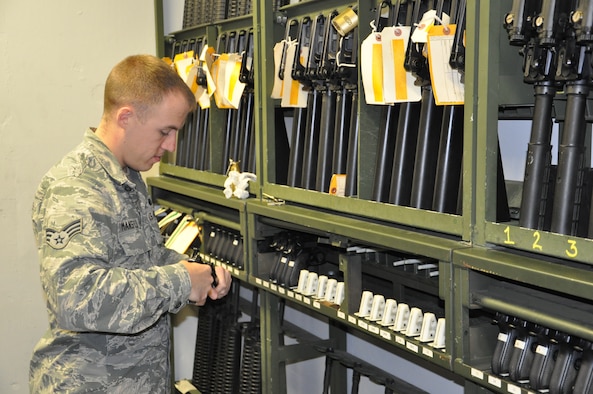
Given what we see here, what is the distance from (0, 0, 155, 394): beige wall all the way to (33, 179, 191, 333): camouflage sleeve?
2245 millimetres

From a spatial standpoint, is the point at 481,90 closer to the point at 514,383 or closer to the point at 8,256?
the point at 514,383

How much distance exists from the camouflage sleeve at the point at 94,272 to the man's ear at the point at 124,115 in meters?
0.23

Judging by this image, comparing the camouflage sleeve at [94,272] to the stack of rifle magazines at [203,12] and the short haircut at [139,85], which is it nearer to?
the short haircut at [139,85]

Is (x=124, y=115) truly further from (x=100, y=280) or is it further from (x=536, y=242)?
(x=536, y=242)

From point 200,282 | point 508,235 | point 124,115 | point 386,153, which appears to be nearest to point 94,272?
point 200,282

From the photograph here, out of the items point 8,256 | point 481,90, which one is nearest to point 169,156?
point 8,256

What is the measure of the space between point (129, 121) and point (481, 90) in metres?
1.10

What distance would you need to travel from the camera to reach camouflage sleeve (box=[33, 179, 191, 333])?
197cm

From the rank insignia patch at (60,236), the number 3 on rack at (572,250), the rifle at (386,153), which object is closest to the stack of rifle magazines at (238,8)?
the rifle at (386,153)

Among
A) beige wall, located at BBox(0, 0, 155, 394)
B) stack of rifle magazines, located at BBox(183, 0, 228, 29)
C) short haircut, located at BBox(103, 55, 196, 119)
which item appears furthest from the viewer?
beige wall, located at BBox(0, 0, 155, 394)

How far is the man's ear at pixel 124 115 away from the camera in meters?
2.22

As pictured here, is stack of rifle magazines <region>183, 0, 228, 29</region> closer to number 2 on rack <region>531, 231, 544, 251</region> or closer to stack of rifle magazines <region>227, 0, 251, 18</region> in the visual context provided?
stack of rifle magazines <region>227, 0, 251, 18</region>

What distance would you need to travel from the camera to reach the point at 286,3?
3.06 meters

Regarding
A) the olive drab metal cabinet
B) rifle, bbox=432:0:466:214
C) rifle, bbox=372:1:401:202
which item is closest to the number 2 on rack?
the olive drab metal cabinet
